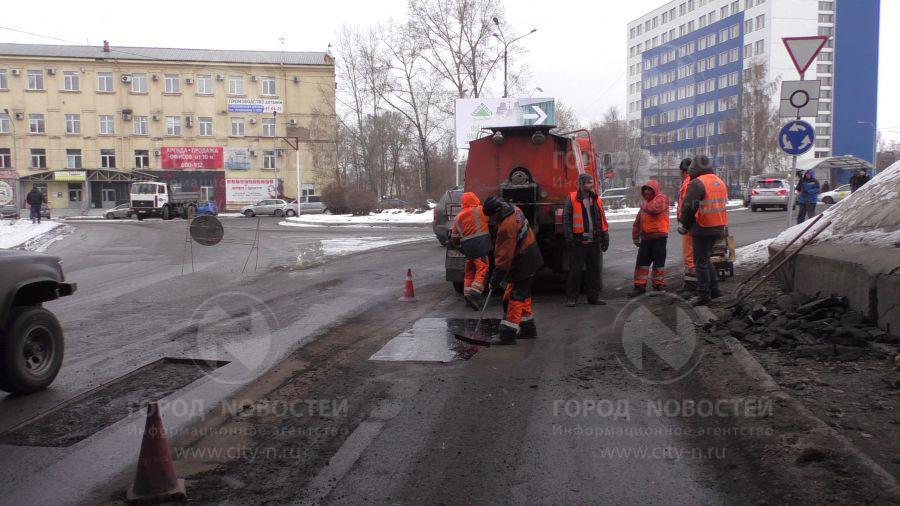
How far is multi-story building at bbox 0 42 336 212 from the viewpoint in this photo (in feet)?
192

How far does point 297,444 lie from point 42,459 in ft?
5.19

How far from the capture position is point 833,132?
7950cm

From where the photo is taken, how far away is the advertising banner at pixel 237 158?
200 ft

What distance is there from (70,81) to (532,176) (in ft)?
200

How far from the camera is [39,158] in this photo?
58625 mm

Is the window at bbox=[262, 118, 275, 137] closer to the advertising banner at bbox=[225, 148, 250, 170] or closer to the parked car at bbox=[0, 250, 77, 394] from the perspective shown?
the advertising banner at bbox=[225, 148, 250, 170]

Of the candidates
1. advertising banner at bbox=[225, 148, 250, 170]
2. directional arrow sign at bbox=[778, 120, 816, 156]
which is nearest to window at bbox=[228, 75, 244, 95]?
advertising banner at bbox=[225, 148, 250, 170]

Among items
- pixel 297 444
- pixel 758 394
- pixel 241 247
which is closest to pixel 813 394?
pixel 758 394

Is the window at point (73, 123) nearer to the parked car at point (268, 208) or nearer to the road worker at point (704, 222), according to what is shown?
the parked car at point (268, 208)

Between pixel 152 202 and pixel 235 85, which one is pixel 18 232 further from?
pixel 235 85

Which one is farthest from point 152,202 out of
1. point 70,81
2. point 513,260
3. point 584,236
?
point 513,260

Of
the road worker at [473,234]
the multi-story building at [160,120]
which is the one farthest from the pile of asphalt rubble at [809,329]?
the multi-story building at [160,120]

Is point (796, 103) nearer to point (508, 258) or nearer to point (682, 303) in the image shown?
point (682, 303)

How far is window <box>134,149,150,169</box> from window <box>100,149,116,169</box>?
182 centimetres
